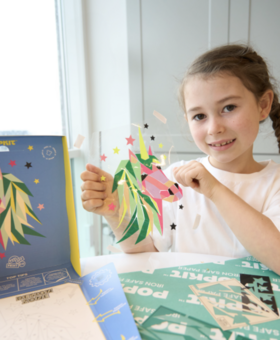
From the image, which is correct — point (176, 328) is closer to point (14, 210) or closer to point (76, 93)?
point (14, 210)

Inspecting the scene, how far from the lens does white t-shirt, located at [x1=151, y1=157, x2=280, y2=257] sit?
31.7 inches

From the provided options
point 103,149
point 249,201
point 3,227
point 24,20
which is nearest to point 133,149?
point 103,149

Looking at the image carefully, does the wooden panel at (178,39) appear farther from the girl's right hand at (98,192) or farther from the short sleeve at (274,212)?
the girl's right hand at (98,192)

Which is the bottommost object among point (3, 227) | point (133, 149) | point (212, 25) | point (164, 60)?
point (3, 227)

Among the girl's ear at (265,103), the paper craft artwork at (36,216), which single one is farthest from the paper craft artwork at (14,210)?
the girl's ear at (265,103)

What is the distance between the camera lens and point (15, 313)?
0.43 meters

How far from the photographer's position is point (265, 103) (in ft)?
2.78

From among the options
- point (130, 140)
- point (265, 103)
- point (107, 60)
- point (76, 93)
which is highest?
point (107, 60)

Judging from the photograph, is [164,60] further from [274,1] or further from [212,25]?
[274,1]

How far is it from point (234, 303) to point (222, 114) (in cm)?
48

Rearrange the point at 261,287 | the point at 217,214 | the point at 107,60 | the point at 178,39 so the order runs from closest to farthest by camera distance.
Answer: the point at 261,287 → the point at 217,214 → the point at 178,39 → the point at 107,60

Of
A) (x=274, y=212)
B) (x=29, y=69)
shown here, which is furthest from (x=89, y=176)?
(x=29, y=69)

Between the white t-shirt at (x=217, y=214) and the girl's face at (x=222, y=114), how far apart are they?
13 cm

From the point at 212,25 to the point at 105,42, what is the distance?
687mm
